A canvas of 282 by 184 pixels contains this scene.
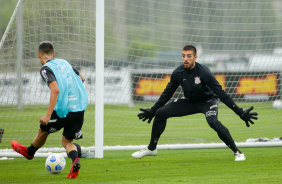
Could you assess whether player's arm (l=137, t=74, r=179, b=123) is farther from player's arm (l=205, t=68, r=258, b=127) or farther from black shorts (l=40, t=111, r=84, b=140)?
black shorts (l=40, t=111, r=84, b=140)

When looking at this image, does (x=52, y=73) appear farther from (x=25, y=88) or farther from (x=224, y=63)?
(x=224, y=63)

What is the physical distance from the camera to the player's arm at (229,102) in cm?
709

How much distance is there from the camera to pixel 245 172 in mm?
6023

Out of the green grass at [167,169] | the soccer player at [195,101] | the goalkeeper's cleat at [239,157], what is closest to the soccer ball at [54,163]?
the green grass at [167,169]

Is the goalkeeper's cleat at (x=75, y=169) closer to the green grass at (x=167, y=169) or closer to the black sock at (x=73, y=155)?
the green grass at (x=167, y=169)

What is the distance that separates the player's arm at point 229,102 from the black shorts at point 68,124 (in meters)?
1.99

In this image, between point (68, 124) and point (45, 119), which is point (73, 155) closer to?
point (68, 124)

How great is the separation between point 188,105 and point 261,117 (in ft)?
21.3

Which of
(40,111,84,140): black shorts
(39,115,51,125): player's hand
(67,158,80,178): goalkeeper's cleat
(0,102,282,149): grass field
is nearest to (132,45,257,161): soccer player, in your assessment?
(0,102,282,149): grass field

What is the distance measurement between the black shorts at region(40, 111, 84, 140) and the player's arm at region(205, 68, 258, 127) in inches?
78.2

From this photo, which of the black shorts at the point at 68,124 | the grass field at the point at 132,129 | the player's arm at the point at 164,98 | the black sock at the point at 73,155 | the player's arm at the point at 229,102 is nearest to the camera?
the black sock at the point at 73,155

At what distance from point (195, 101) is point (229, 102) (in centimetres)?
61

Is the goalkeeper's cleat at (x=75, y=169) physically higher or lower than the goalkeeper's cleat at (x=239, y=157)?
higher

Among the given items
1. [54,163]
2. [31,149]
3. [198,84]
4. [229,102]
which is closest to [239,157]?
[229,102]
